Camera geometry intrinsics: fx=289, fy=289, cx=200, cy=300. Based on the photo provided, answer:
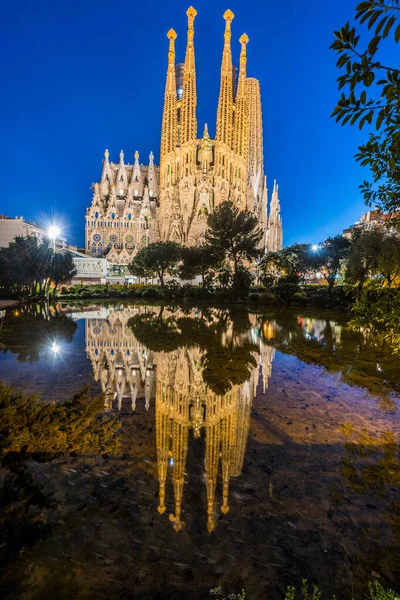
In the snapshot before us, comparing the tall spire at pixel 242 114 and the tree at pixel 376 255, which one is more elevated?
the tall spire at pixel 242 114

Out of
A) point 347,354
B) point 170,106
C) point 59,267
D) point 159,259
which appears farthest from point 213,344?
point 170,106

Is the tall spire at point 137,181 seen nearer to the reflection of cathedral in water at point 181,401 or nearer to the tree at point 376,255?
the tree at point 376,255

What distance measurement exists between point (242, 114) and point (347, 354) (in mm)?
64194

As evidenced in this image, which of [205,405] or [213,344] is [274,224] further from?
[205,405]

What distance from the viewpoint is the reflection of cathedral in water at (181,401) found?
3079 mm

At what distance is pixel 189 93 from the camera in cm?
5503

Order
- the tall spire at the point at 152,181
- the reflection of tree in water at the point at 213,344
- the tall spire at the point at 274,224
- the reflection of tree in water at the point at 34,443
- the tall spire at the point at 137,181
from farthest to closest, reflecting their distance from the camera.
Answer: the tall spire at the point at 274,224 → the tall spire at the point at 152,181 → the tall spire at the point at 137,181 → the reflection of tree in water at the point at 213,344 → the reflection of tree in water at the point at 34,443

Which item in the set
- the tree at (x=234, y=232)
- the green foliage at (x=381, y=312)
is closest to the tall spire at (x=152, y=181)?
the tree at (x=234, y=232)

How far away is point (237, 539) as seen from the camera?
224cm

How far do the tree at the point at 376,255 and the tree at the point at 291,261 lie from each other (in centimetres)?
1015

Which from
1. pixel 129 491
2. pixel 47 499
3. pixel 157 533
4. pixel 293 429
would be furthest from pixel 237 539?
pixel 293 429

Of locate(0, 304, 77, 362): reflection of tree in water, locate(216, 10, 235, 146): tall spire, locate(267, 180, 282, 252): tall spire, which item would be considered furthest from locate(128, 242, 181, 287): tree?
locate(267, 180, 282, 252): tall spire

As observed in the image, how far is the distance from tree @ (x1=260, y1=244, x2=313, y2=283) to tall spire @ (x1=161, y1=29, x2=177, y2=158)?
123ft

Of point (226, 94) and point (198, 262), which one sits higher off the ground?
point (226, 94)
